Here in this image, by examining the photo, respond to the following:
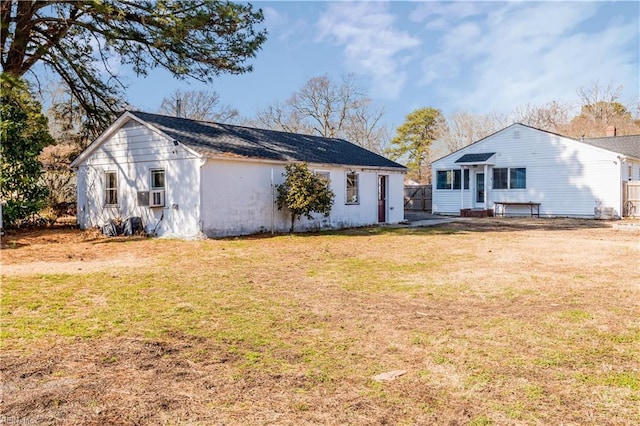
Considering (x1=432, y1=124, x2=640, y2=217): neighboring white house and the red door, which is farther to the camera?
(x1=432, y1=124, x2=640, y2=217): neighboring white house

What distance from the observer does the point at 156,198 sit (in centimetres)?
1445

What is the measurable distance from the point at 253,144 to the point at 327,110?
26.9 meters

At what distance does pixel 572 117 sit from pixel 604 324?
154ft

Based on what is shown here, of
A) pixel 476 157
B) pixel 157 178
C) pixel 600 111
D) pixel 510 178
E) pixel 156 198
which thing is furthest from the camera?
pixel 600 111

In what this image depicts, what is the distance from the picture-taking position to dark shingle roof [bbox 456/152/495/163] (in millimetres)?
25141

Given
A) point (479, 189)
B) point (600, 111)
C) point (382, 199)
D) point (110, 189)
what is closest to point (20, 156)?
point (110, 189)

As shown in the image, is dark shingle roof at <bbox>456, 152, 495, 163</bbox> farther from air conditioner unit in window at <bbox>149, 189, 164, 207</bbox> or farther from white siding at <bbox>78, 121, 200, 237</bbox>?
air conditioner unit in window at <bbox>149, 189, 164, 207</bbox>

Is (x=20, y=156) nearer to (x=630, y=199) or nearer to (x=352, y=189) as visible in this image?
(x=352, y=189)

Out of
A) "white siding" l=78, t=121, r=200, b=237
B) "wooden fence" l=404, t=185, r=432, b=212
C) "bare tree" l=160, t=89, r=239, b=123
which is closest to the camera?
"white siding" l=78, t=121, r=200, b=237

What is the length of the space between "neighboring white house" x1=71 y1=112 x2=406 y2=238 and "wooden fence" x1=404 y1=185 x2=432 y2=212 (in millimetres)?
12633

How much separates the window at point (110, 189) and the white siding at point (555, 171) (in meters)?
18.4

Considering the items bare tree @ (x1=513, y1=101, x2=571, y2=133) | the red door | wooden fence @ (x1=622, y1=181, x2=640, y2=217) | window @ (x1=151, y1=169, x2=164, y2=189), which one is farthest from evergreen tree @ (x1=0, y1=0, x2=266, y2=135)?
bare tree @ (x1=513, y1=101, x2=571, y2=133)

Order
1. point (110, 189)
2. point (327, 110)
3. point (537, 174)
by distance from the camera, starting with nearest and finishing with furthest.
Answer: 1. point (110, 189)
2. point (537, 174)
3. point (327, 110)

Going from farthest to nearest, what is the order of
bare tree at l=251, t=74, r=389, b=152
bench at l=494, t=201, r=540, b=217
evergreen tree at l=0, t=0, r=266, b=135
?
bare tree at l=251, t=74, r=389, b=152, bench at l=494, t=201, r=540, b=217, evergreen tree at l=0, t=0, r=266, b=135
